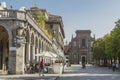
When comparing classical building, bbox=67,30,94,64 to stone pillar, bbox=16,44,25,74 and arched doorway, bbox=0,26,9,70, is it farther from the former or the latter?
stone pillar, bbox=16,44,25,74

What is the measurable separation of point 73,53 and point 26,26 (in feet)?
447

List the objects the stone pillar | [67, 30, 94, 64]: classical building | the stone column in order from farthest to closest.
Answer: [67, 30, 94, 64]: classical building
the stone pillar
the stone column

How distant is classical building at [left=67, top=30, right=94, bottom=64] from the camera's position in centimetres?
17762

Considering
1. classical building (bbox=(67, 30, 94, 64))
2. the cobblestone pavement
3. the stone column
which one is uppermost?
classical building (bbox=(67, 30, 94, 64))

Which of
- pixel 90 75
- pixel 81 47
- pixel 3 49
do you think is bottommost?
pixel 90 75

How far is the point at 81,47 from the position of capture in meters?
180

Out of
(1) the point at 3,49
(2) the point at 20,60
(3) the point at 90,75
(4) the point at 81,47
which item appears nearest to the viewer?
(2) the point at 20,60

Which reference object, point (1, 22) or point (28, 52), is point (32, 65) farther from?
point (1, 22)

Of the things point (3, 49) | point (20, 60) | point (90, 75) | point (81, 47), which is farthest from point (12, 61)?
point (81, 47)

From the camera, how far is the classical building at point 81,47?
583 feet

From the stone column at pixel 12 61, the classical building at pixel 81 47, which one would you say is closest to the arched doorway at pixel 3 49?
the stone column at pixel 12 61

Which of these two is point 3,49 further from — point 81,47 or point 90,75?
point 81,47

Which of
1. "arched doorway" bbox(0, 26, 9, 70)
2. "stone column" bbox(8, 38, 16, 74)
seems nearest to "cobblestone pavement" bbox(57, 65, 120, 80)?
"stone column" bbox(8, 38, 16, 74)

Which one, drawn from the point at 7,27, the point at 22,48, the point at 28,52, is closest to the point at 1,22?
the point at 7,27
